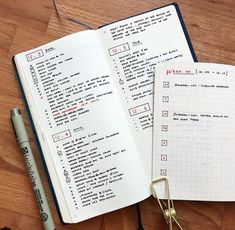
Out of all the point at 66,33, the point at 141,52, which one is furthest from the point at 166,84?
the point at 66,33

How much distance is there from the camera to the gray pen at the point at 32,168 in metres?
0.71

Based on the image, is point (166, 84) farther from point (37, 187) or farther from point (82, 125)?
point (37, 187)

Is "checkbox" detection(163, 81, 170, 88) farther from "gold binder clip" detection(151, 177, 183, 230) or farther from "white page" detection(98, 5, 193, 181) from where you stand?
"gold binder clip" detection(151, 177, 183, 230)

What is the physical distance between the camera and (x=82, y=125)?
73 centimetres

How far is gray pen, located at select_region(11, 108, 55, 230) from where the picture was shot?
0.71 meters

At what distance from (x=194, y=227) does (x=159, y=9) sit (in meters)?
0.38

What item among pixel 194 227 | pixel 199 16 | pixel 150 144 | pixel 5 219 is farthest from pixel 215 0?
pixel 5 219

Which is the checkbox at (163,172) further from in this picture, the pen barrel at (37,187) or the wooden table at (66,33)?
the pen barrel at (37,187)

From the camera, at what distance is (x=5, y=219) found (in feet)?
2.38

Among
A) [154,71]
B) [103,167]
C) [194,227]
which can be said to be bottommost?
[194,227]

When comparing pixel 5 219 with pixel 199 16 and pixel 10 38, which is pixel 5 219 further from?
pixel 199 16

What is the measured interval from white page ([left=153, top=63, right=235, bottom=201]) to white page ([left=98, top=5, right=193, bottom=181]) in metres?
0.02

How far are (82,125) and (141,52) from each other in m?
0.16

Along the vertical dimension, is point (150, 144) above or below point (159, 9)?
below
